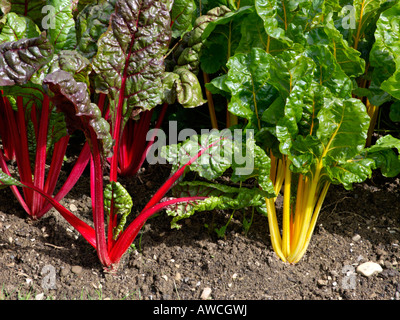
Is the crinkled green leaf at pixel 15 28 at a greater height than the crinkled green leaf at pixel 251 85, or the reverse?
the crinkled green leaf at pixel 15 28

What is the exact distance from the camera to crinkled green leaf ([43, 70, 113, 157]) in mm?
1502

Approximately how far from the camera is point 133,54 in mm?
1795

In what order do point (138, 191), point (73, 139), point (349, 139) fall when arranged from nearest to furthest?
point (349, 139)
point (138, 191)
point (73, 139)

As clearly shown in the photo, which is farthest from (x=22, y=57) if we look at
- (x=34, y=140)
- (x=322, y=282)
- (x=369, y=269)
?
(x=369, y=269)

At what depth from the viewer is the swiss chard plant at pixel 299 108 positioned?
1.80 metres

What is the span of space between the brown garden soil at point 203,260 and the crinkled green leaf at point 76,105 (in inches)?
19.1

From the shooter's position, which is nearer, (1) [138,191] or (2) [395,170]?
(2) [395,170]

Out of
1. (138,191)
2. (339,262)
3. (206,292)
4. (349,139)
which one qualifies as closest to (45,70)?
(138,191)

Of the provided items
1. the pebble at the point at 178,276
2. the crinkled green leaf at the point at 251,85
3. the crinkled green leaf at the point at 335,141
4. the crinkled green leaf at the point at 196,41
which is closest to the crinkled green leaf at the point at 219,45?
the crinkled green leaf at the point at 196,41

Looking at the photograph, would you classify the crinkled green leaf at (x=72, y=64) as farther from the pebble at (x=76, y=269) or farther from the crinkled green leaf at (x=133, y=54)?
the pebble at (x=76, y=269)

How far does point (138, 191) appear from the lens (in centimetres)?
230

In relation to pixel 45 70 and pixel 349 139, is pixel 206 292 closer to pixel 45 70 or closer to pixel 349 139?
pixel 349 139

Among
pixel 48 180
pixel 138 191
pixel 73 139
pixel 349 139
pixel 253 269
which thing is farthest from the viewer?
pixel 73 139

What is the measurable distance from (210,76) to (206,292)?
108 centimetres
